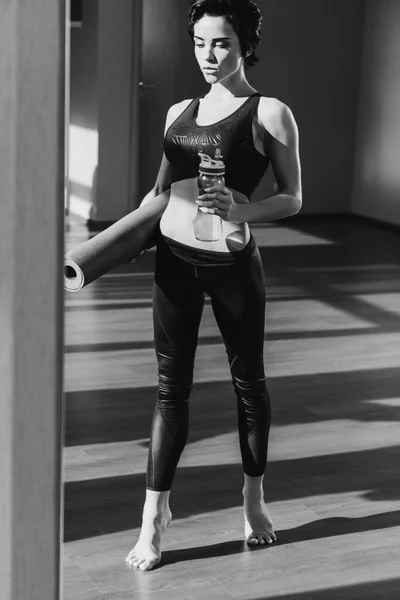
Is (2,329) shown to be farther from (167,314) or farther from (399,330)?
(399,330)

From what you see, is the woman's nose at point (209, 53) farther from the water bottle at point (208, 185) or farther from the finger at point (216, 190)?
the finger at point (216, 190)

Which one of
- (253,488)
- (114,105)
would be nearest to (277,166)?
(253,488)

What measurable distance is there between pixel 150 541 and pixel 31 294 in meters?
1.82

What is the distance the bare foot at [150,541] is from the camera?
2.56 metres

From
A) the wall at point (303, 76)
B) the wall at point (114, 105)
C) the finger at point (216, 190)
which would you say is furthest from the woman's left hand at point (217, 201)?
the wall at point (303, 76)

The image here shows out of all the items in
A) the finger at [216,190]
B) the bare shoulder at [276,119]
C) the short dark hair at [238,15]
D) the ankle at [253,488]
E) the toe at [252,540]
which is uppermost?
the short dark hair at [238,15]

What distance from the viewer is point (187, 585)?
2.49 metres

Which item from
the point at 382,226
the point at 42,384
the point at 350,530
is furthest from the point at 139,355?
the point at 382,226

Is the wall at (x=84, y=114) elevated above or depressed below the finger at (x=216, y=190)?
below

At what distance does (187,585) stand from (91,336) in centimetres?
255

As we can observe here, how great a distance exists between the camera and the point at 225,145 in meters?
2.29

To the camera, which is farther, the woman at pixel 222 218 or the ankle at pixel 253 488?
the ankle at pixel 253 488

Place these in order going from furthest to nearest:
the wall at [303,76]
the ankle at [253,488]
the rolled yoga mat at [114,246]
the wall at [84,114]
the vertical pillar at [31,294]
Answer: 1. the wall at [303,76]
2. the wall at [84,114]
3. the ankle at [253,488]
4. the rolled yoga mat at [114,246]
5. the vertical pillar at [31,294]

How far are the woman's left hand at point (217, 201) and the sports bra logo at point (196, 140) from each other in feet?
0.48
